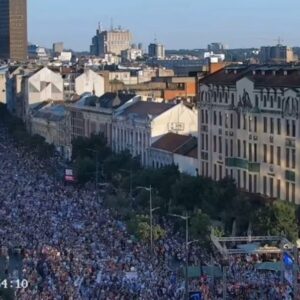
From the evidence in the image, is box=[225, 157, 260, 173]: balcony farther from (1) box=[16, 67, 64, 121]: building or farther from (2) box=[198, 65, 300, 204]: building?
(1) box=[16, 67, 64, 121]: building

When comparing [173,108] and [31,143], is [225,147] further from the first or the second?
[31,143]

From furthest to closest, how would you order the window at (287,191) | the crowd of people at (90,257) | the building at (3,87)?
the building at (3,87) < the window at (287,191) < the crowd of people at (90,257)

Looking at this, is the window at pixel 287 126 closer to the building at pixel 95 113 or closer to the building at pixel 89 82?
the building at pixel 95 113

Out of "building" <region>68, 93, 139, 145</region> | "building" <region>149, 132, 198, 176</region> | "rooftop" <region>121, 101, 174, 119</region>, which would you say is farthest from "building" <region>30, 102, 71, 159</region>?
"building" <region>149, 132, 198, 176</region>

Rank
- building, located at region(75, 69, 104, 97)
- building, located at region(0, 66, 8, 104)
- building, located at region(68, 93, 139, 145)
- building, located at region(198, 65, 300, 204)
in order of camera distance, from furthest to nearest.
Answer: building, located at region(0, 66, 8, 104)
building, located at region(75, 69, 104, 97)
building, located at region(68, 93, 139, 145)
building, located at region(198, 65, 300, 204)

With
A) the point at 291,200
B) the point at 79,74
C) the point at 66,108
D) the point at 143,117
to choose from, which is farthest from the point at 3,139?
the point at 291,200

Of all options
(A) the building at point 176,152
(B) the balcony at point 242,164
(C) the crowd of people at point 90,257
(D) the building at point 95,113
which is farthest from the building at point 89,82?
(B) the balcony at point 242,164

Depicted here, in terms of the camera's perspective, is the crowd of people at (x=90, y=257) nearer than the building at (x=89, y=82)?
Yes
